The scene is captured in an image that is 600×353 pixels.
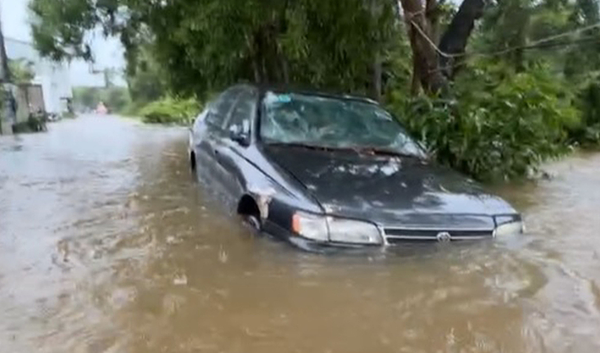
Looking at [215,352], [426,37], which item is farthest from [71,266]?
[426,37]

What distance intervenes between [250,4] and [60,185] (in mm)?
3365

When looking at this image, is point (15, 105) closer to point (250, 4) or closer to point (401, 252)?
point (250, 4)

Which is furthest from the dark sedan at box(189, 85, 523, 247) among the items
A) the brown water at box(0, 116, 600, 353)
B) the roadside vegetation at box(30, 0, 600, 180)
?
the roadside vegetation at box(30, 0, 600, 180)

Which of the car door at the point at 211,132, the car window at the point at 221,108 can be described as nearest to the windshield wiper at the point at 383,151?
the car door at the point at 211,132

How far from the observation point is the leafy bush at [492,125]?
8148mm

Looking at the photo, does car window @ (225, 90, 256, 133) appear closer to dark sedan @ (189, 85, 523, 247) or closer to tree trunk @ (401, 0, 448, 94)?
dark sedan @ (189, 85, 523, 247)

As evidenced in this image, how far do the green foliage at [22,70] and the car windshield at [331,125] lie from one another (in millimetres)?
21089

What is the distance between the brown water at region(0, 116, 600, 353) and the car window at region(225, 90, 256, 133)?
84cm

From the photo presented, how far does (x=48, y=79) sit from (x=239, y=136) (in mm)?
34056

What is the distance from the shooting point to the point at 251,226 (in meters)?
4.73

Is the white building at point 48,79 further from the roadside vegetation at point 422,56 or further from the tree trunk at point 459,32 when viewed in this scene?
the tree trunk at point 459,32

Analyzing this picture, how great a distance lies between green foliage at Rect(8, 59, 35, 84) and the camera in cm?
2473

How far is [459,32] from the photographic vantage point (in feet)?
31.6

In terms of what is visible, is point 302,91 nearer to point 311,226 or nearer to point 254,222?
point 254,222
